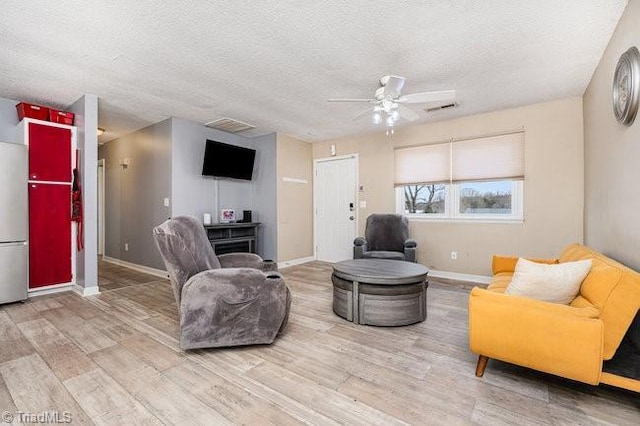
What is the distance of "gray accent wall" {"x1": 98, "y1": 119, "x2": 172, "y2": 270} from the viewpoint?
464 centimetres

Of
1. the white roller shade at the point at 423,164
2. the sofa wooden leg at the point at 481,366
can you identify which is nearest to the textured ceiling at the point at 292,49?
the white roller shade at the point at 423,164

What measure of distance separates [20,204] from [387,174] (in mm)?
4997

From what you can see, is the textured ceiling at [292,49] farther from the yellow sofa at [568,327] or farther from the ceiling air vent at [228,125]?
the yellow sofa at [568,327]

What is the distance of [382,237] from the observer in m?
4.57

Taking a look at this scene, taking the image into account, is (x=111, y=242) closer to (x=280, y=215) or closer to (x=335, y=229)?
(x=280, y=215)

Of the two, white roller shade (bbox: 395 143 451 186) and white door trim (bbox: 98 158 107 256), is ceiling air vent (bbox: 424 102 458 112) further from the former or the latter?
white door trim (bbox: 98 158 107 256)

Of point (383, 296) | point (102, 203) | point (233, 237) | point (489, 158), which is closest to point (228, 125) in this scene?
point (233, 237)

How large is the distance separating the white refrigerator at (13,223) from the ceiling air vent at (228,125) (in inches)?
92.1

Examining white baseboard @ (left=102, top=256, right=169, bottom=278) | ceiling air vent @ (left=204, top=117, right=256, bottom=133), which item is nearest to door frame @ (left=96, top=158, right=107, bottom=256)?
white baseboard @ (left=102, top=256, right=169, bottom=278)

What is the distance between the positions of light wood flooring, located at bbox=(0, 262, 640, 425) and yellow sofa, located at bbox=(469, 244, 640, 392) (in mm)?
245

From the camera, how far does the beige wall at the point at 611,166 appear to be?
77.8 inches

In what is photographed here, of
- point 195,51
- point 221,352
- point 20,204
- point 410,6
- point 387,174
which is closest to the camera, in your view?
point 410,6

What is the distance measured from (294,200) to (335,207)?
0.83 metres

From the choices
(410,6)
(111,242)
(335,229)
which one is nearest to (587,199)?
(410,6)
